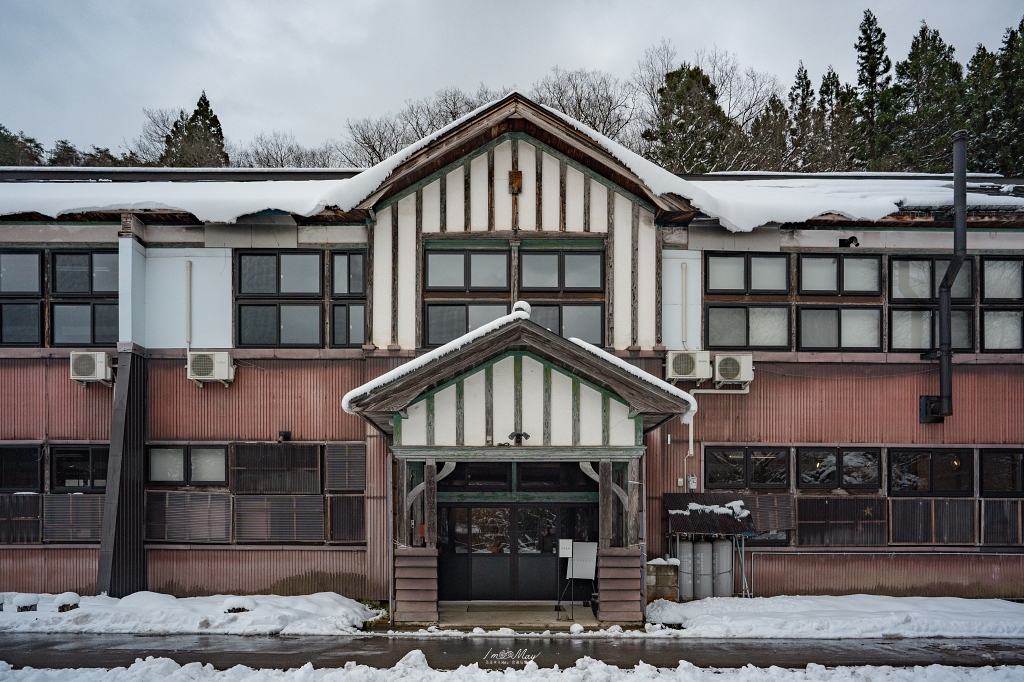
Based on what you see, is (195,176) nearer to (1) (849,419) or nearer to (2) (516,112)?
(2) (516,112)

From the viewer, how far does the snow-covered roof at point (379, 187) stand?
43.3 ft

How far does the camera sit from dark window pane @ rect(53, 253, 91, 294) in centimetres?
1404

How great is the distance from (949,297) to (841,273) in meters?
2.07

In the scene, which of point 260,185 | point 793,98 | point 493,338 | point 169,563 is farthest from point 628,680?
point 793,98

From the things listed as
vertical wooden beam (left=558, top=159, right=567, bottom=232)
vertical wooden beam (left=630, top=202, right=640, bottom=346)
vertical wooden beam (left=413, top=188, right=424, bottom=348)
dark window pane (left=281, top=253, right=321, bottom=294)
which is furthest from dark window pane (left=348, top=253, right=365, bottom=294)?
vertical wooden beam (left=630, top=202, right=640, bottom=346)

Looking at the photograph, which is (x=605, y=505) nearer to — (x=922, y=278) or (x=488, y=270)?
(x=488, y=270)

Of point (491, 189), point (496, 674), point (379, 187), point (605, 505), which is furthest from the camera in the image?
point (491, 189)

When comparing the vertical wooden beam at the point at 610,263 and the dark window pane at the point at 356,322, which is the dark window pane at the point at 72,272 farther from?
the vertical wooden beam at the point at 610,263

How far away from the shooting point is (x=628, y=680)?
921cm

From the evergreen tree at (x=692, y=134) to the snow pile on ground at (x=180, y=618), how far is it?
2398 cm

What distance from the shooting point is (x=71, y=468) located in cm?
1380

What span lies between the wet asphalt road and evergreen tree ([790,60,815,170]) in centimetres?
2420

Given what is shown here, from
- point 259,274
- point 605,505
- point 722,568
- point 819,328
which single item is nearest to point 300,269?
point 259,274

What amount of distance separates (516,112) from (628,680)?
32.6 feet
